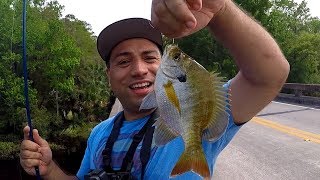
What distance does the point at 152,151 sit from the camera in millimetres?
2211

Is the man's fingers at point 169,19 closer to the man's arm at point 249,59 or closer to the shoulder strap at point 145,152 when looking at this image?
the man's arm at point 249,59

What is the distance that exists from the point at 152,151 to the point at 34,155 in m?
0.95

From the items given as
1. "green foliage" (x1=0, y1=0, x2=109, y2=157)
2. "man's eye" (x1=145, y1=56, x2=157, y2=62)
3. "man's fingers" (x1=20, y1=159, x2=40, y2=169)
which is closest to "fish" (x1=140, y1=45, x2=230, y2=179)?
"man's eye" (x1=145, y1=56, x2=157, y2=62)

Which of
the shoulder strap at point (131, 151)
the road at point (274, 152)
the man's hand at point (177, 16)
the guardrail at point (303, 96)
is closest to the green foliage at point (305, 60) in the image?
the guardrail at point (303, 96)

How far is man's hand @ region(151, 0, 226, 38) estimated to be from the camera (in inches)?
53.6

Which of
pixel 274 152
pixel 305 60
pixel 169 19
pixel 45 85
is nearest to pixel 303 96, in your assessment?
pixel 274 152

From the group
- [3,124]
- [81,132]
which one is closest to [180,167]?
[81,132]

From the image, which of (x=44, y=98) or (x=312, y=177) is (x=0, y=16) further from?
(x=312, y=177)

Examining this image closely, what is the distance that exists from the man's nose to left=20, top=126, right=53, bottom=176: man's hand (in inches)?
34.7

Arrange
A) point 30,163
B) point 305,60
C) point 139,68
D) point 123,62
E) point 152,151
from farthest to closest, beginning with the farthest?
point 305,60 < point 30,163 < point 123,62 < point 139,68 < point 152,151

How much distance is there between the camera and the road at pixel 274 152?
22.9 feet

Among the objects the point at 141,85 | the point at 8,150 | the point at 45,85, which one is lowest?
the point at 8,150

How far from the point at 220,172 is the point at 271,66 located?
535 centimetres

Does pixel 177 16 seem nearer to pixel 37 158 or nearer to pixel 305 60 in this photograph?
pixel 37 158
